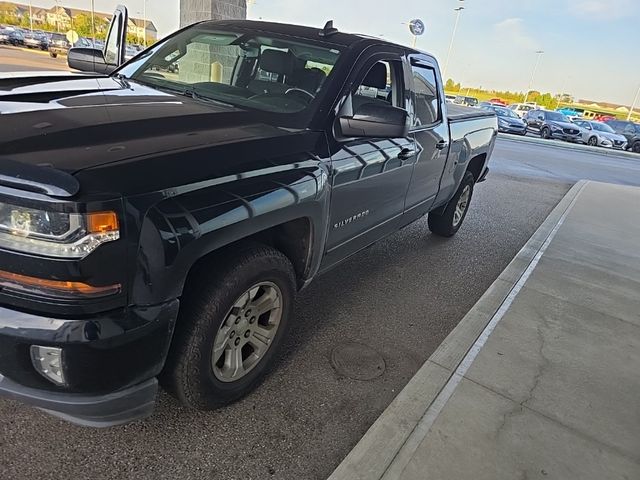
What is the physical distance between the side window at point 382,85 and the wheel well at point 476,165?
217cm

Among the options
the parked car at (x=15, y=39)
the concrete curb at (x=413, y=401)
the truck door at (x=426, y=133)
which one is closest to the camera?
the concrete curb at (x=413, y=401)

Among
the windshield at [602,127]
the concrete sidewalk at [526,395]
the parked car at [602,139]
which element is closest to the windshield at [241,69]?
the concrete sidewalk at [526,395]

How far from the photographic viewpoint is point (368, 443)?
2223mm

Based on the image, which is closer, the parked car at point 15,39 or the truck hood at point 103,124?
the truck hood at point 103,124

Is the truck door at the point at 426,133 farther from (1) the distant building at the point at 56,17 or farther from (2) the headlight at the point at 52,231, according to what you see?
(1) the distant building at the point at 56,17

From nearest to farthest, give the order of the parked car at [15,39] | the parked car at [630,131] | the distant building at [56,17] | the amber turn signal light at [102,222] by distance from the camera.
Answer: the amber turn signal light at [102,222] < the parked car at [630,131] < the parked car at [15,39] < the distant building at [56,17]

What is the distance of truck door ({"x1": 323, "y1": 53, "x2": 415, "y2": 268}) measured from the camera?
2.69 meters

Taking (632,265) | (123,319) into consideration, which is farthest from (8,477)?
(632,265)

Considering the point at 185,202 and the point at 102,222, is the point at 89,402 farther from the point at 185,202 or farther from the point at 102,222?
the point at 185,202

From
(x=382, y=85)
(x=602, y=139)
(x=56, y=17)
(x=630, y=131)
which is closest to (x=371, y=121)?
(x=382, y=85)

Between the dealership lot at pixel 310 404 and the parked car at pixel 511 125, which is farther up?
the parked car at pixel 511 125

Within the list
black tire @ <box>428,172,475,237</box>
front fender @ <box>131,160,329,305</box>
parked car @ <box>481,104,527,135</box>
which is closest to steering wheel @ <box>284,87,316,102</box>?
front fender @ <box>131,160,329,305</box>

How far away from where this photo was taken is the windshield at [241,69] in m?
2.78

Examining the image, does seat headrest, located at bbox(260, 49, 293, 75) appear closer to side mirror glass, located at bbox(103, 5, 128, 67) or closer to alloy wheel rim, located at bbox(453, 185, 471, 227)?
side mirror glass, located at bbox(103, 5, 128, 67)
